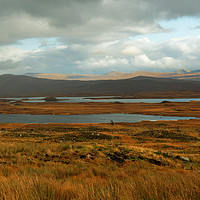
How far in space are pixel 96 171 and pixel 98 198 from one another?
4574 mm

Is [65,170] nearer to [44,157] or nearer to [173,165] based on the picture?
[44,157]

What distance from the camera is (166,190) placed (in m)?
4.43

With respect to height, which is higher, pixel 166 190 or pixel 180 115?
pixel 166 190

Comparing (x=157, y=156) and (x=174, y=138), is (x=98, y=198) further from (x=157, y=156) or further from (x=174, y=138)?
(x=174, y=138)

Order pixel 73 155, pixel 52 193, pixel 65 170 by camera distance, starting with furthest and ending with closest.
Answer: pixel 73 155, pixel 65 170, pixel 52 193

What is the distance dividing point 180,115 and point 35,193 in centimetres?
5621

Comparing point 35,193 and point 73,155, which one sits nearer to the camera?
point 35,193

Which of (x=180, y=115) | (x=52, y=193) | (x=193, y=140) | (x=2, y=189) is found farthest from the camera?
(x=180, y=115)

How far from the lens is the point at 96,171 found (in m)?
8.40

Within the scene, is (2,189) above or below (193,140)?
above

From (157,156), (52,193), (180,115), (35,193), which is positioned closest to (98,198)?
(52,193)

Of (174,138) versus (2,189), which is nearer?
(2,189)

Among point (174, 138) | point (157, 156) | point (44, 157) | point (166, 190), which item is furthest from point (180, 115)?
point (166, 190)

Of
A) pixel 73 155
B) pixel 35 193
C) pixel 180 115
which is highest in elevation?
pixel 35 193
